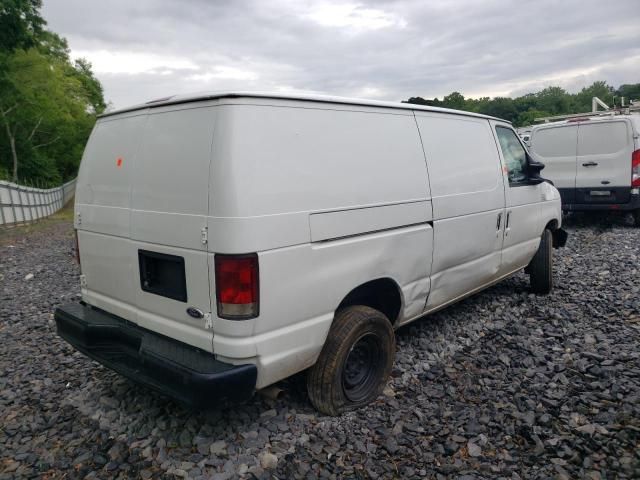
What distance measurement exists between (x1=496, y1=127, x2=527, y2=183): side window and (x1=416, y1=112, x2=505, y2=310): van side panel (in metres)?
0.26

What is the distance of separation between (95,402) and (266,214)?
2.23 m

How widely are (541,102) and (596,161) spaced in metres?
99.6

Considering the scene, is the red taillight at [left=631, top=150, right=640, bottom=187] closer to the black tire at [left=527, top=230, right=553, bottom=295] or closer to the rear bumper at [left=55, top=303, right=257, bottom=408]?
the black tire at [left=527, top=230, right=553, bottom=295]

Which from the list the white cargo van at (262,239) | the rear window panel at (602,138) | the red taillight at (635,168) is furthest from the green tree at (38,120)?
the red taillight at (635,168)

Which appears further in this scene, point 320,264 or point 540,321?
point 540,321

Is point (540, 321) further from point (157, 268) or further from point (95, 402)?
point (95, 402)

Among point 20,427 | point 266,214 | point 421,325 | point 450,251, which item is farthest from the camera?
point 421,325

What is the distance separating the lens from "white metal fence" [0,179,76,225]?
639 inches

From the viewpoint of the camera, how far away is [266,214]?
2.61 meters

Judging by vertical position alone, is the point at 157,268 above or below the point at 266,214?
below

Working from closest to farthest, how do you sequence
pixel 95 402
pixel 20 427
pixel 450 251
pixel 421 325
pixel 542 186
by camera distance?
pixel 20 427 < pixel 95 402 < pixel 450 251 < pixel 421 325 < pixel 542 186

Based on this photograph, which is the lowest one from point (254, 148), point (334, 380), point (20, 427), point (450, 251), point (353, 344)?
point (20, 427)

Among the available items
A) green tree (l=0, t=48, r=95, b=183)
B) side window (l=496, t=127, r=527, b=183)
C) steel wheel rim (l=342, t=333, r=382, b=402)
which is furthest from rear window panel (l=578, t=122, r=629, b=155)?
green tree (l=0, t=48, r=95, b=183)

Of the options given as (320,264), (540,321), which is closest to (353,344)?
(320,264)
